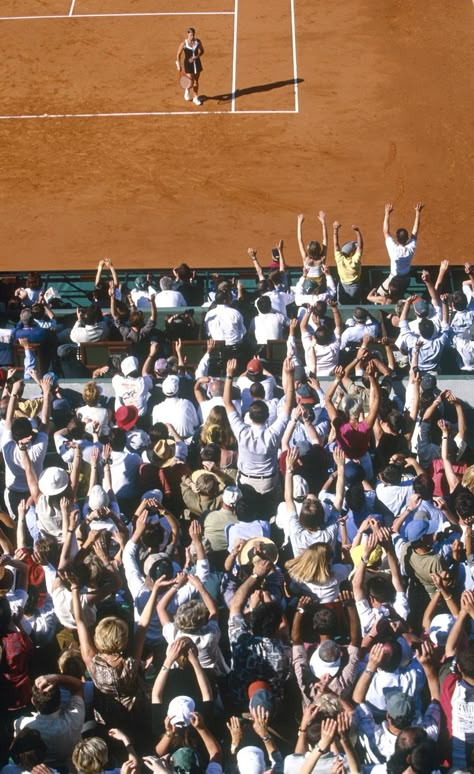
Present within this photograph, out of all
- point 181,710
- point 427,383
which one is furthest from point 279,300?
point 181,710

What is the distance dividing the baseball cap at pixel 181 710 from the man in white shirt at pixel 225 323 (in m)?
6.93

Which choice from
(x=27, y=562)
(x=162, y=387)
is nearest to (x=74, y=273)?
(x=162, y=387)

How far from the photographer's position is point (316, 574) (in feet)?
28.3

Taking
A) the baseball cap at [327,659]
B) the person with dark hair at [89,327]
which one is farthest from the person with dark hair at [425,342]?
the baseball cap at [327,659]

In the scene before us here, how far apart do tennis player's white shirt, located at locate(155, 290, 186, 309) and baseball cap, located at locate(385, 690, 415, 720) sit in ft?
28.4

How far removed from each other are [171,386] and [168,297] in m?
3.72

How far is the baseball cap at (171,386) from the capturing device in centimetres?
1154

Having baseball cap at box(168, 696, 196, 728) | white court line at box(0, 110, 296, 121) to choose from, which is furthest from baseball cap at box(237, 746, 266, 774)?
white court line at box(0, 110, 296, 121)

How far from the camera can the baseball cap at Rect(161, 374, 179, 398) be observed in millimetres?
11539

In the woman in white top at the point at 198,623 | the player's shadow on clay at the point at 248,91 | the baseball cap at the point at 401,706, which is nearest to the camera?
the baseball cap at the point at 401,706

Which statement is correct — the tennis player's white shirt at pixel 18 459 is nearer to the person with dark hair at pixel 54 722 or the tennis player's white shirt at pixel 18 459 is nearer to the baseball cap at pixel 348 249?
the person with dark hair at pixel 54 722

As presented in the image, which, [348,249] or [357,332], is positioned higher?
[348,249]

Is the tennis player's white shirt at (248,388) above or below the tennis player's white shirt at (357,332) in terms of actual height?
below

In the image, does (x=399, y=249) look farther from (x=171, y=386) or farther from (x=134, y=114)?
(x=134, y=114)
